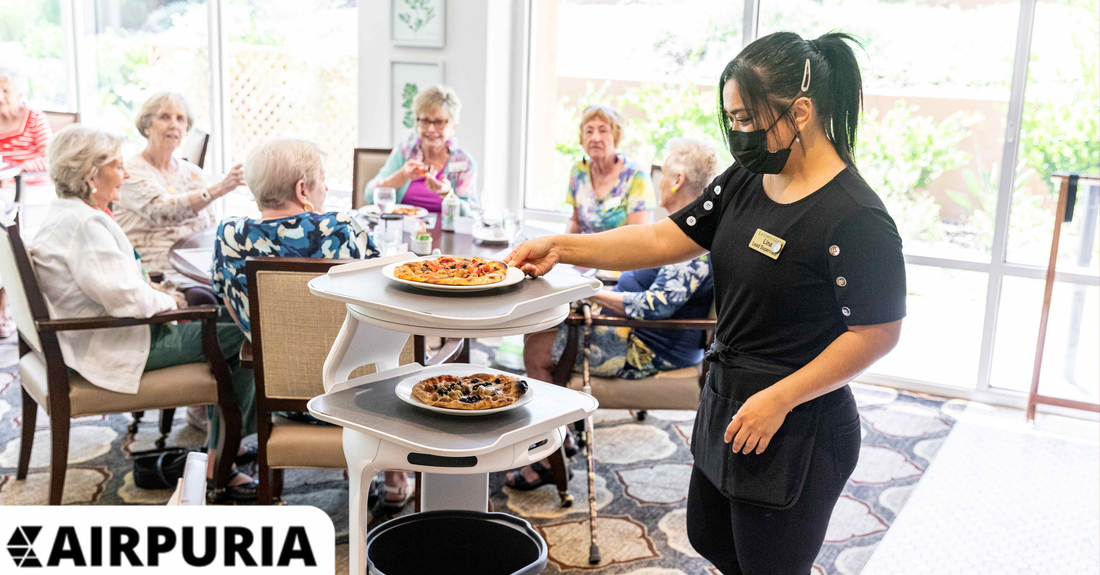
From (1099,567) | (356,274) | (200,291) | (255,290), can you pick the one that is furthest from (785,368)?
(200,291)

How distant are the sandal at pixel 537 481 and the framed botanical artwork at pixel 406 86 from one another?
96.5 inches

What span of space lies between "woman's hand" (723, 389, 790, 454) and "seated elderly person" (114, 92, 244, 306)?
8.48ft

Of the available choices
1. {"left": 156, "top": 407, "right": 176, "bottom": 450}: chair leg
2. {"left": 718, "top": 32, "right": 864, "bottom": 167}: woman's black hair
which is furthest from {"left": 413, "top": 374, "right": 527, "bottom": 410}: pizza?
{"left": 156, "top": 407, "right": 176, "bottom": 450}: chair leg

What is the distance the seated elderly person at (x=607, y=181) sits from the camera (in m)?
3.95

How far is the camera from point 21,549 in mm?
1595

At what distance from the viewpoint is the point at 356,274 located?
5.87ft

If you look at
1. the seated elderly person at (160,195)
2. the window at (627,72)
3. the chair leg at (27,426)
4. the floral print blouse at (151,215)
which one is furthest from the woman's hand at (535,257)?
the window at (627,72)

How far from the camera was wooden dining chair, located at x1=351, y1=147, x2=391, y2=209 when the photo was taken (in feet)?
14.4

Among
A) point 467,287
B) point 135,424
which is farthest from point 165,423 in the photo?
point 467,287

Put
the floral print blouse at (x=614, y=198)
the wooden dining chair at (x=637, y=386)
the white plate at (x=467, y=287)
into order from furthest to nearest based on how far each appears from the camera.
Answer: the floral print blouse at (x=614, y=198)
the wooden dining chair at (x=637, y=386)
the white plate at (x=467, y=287)

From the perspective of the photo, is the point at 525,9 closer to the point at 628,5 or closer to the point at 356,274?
the point at 628,5

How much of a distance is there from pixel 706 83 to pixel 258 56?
3008mm

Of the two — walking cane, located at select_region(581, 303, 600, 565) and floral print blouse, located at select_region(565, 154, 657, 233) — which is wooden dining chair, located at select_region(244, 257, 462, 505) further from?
floral print blouse, located at select_region(565, 154, 657, 233)

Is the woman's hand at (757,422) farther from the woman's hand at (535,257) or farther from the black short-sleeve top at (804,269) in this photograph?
the woman's hand at (535,257)
